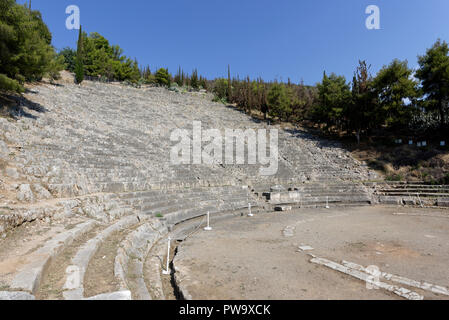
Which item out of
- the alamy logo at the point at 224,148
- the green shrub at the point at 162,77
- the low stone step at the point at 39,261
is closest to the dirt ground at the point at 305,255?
the low stone step at the point at 39,261

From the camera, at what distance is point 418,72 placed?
876 inches

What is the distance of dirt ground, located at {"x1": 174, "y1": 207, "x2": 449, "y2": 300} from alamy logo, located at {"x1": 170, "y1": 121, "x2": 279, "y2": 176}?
28.5ft

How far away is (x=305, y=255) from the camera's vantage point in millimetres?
6094

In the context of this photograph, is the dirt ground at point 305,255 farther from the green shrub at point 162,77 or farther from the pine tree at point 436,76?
the green shrub at point 162,77

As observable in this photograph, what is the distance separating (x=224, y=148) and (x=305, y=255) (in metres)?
16.7

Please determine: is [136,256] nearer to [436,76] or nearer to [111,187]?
[111,187]

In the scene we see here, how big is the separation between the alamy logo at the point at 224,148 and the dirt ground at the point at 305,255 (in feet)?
28.5

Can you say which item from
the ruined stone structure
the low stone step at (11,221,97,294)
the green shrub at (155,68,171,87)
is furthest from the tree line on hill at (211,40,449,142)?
the green shrub at (155,68,171,87)

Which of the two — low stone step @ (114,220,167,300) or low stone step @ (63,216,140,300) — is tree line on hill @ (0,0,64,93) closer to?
low stone step @ (114,220,167,300)

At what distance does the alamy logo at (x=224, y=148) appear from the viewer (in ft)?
61.3

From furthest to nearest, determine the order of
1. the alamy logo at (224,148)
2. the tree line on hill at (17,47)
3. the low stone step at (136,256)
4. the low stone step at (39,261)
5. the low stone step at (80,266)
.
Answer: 1. the alamy logo at (224,148)
2. the tree line on hill at (17,47)
3. the low stone step at (136,256)
4. the low stone step at (80,266)
5. the low stone step at (39,261)

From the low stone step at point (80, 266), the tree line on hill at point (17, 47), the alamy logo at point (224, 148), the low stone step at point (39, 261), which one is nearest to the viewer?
the low stone step at point (39, 261)

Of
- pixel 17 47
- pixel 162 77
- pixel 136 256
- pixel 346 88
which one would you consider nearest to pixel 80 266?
pixel 136 256
